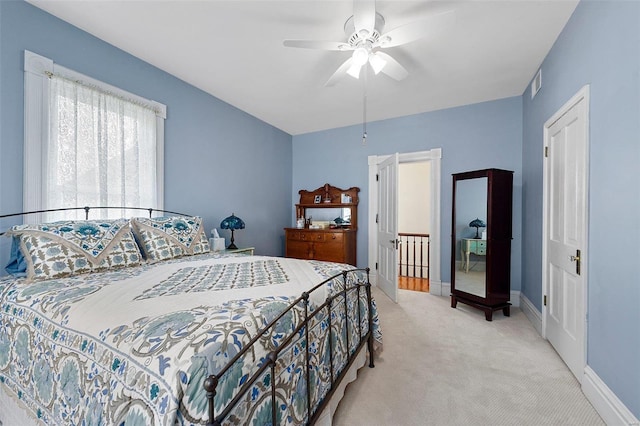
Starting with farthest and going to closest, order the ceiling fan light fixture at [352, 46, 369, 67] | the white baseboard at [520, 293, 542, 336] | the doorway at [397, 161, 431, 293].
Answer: the doorway at [397, 161, 431, 293] → the white baseboard at [520, 293, 542, 336] → the ceiling fan light fixture at [352, 46, 369, 67]

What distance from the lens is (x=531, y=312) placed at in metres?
3.08

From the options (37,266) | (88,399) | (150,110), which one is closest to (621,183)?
(88,399)

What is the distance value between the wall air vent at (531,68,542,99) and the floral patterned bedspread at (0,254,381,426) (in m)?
3.06

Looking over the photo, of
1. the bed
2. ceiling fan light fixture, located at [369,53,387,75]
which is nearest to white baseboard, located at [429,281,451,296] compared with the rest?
the bed

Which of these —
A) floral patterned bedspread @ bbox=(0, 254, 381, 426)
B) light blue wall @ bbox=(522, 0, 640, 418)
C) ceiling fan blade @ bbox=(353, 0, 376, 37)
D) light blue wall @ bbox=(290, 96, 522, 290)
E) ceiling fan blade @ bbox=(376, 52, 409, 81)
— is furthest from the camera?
light blue wall @ bbox=(290, 96, 522, 290)

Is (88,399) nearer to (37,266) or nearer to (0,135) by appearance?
(37,266)

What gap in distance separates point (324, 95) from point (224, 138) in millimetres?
1488

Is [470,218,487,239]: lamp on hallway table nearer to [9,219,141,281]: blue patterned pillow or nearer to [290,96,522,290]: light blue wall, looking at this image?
[290,96,522,290]: light blue wall

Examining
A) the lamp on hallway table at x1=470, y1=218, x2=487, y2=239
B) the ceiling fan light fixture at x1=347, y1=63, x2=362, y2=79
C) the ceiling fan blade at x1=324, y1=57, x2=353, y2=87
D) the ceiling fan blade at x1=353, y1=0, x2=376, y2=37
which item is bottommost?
the lamp on hallway table at x1=470, y1=218, x2=487, y2=239

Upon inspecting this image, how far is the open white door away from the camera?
3832 mm

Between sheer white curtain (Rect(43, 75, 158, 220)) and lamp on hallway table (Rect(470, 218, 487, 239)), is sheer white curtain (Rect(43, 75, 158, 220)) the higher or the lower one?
the higher one

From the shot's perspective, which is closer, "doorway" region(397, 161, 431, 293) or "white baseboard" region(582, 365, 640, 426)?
"white baseboard" region(582, 365, 640, 426)

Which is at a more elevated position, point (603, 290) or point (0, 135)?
point (0, 135)

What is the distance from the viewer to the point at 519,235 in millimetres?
3604
